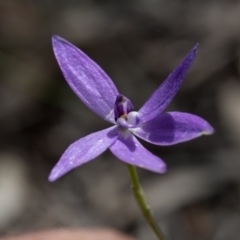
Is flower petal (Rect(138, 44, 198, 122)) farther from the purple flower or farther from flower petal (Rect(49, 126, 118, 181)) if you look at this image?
flower petal (Rect(49, 126, 118, 181))

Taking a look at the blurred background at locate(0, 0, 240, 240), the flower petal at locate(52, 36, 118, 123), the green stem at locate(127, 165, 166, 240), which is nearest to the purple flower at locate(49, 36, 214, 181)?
the flower petal at locate(52, 36, 118, 123)

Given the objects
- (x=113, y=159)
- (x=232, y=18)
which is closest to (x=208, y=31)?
(x=232, y=18)

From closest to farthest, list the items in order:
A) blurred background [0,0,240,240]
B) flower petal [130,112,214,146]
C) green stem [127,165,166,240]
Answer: flower petal [130,112,214,146], green stem [127,165,166,240], blurred background [0,0,240,240]

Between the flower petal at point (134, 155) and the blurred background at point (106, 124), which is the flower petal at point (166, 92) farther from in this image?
the blurred background at point (106, 124)

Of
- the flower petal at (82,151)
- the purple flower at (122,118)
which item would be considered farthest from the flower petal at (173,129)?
the flower petal at (82,151)

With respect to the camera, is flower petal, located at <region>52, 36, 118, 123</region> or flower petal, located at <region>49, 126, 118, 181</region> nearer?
flower petal, located at <region>49, 126, 118, 181</region>

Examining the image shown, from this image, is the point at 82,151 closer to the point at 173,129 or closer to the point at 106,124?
the point at 173,129
